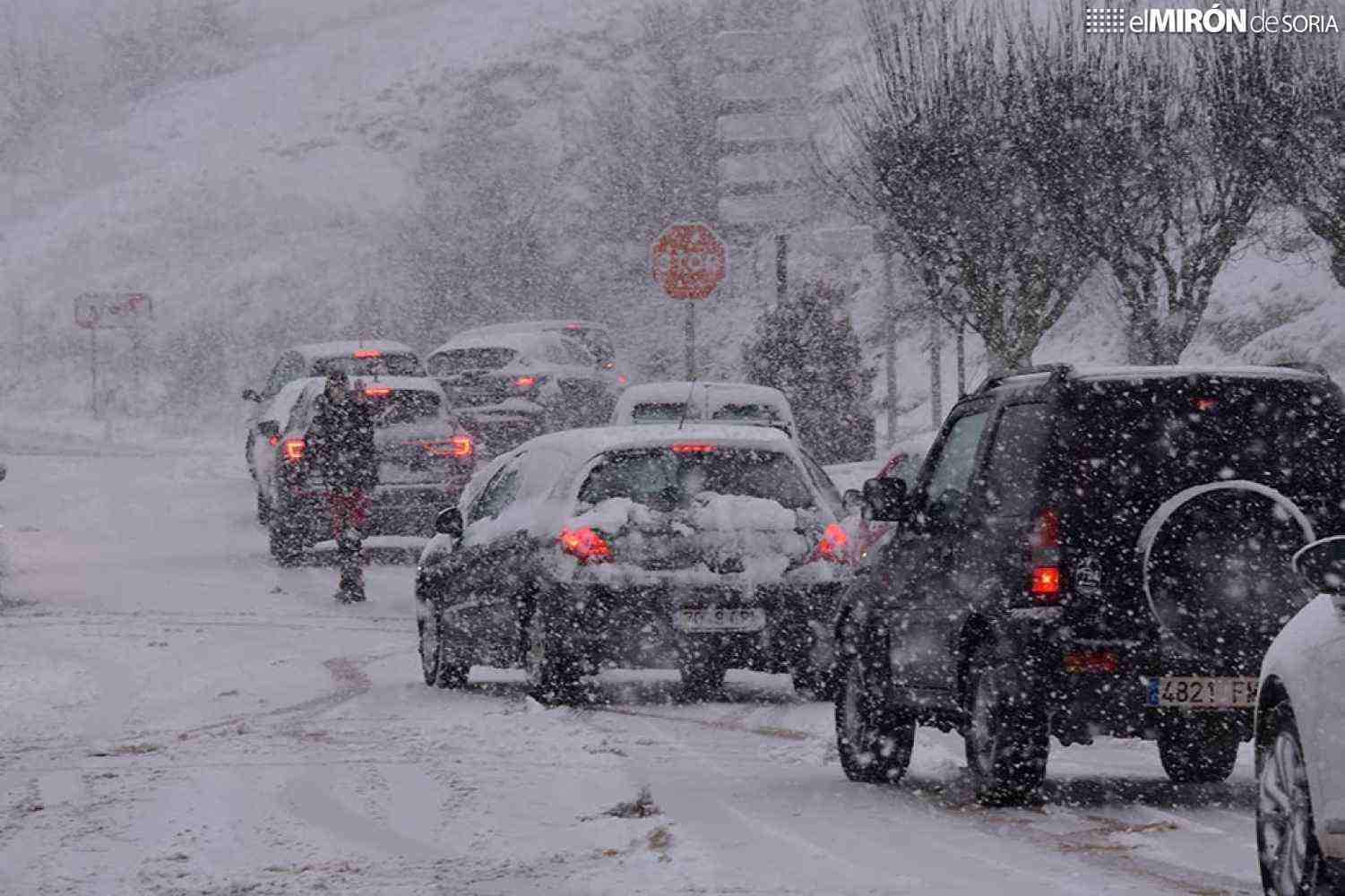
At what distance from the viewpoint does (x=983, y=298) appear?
1323 inches

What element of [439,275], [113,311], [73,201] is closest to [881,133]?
[113,311]

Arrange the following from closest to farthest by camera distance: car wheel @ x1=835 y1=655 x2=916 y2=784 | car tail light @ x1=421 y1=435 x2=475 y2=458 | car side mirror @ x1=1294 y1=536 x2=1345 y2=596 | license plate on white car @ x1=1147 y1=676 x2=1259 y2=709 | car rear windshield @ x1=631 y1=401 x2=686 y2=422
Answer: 1. car side mirror @ x1=1294 y1=536 x2=1345 y2=596
2. license plate on white car @ x1=1147 y1=676 x2=1259 y2=709
3. car wheel @ x1=835 y1=655 x2=916 y2=784
4. car tail light @ x1=421 y1=435 x2=475 y2=458
5. car rear windshield @ x1=631 y1=401 x2=686 y2=422

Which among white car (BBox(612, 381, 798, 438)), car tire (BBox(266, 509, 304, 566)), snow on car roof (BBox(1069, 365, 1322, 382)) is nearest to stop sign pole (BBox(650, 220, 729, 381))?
white car (BBox(612, 381, 798, 438))

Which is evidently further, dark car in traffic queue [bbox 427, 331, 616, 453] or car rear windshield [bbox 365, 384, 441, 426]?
dark car in traffic queue [bbox 427, 331, 616, 453]

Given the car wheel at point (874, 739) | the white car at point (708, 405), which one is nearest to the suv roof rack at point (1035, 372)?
the car wheel at point (874, 739)

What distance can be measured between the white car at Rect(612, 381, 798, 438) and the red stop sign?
121 inches

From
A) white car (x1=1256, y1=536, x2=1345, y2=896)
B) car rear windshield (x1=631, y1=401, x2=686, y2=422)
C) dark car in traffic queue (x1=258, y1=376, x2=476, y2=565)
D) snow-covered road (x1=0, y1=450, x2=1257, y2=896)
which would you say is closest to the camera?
white car (x1=1256, y1=536, x2=1345, y2=896)

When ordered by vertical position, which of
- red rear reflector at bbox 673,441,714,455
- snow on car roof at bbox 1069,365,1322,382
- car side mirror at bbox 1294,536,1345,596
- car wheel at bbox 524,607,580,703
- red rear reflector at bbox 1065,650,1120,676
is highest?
snow on car roof at bbox 1069,365,1322,382

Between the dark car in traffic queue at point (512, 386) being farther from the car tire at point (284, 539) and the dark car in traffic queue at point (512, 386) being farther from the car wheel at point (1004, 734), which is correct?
the car wheel at point (1004, 734)

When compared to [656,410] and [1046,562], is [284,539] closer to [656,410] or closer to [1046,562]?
[656,410]

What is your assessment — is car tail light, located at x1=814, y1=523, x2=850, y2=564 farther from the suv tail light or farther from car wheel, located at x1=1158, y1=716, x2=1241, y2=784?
the suv tail light

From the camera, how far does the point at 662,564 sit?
44.6 feet

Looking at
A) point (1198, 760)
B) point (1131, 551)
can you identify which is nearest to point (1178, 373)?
point (1131, 551)

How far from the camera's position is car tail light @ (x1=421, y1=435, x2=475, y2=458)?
979 inches
